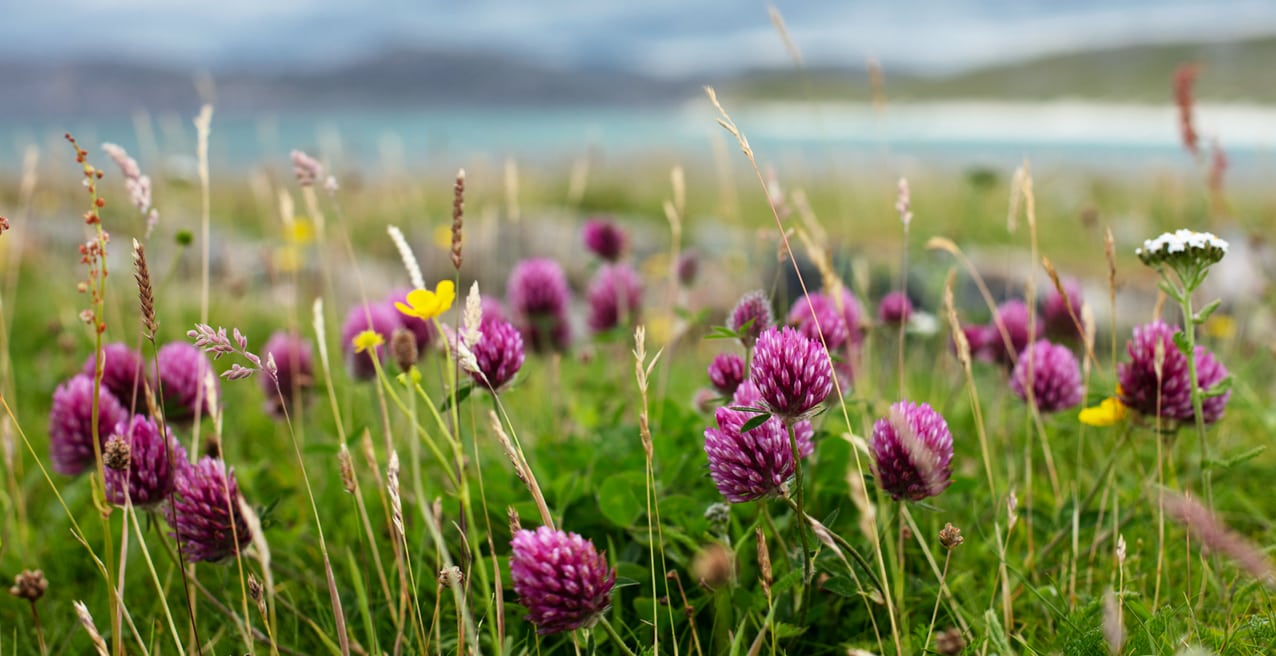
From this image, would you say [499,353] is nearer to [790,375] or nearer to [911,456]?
[790,375]

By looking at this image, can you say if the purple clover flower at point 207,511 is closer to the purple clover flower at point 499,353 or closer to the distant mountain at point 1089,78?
the purple clover flower at point 499,353

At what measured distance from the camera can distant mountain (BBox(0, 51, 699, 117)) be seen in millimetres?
180375

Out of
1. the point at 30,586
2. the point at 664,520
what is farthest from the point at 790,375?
the point at 30,586

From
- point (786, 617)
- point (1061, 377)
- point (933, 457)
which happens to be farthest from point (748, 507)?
point (1061, 377)

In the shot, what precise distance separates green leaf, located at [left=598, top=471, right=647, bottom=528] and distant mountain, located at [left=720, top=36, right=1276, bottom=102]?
3704 inches

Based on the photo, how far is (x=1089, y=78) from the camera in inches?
4343

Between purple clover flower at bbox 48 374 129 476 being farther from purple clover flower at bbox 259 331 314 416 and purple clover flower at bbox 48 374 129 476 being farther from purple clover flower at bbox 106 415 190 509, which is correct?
purple clover flower at bbox 259 331 314 416

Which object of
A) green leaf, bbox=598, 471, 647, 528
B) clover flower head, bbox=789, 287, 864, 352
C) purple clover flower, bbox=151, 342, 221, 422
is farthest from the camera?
purple clover flower, bbox=151, 342, 221, 422

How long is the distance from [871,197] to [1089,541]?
36.8ft

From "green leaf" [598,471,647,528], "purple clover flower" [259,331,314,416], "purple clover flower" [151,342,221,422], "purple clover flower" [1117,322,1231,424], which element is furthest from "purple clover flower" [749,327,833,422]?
"purple clover flower" [259,331,314,416]

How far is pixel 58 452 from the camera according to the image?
182 centimetres

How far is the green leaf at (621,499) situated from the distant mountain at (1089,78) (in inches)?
3704

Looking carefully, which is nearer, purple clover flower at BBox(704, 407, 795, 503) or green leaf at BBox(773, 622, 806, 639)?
purple clover flower at BBox(704, 407, 795, 503)

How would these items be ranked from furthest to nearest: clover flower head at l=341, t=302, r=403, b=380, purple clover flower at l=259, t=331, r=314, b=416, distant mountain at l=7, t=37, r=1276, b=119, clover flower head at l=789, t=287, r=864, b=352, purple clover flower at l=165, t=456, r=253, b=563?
distant mountain at l=7, t=37, r=1276, b=119
purple clover flower at l=259, t=331, r=314, b=416
clover flower head at l=341, t=302, r=403, b=380
clover flower head at l=789, t=287, r=864, b=352
purple clover flower at l=165, t=456, r=253, b=563
